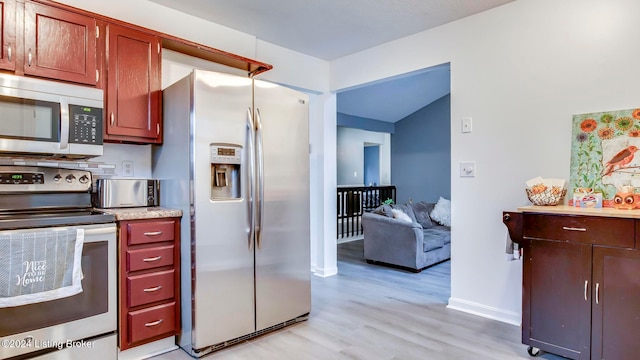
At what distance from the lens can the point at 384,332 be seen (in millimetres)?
2576

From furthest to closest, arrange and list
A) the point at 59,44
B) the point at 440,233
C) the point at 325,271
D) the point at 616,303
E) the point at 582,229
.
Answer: the point at 440,233
the point at 325,271
the point at 59,44
the point at 582,229
the point at 616,303

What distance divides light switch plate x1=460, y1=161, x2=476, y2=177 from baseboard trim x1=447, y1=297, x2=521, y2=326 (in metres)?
1.08

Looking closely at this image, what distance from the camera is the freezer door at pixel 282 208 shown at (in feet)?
8.26

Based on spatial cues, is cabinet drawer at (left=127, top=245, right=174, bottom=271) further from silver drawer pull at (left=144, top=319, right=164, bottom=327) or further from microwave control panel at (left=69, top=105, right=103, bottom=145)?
microwave control panel at (left=69, top=105, right=103, bottom=145)

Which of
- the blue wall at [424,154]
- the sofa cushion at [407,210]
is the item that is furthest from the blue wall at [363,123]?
the sofa cushion at [407,210]

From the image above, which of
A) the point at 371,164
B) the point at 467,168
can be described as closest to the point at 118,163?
the point at 467,168

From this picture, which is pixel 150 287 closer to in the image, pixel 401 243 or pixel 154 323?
pixel 154 323

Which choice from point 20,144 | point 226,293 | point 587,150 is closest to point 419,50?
point 587,150

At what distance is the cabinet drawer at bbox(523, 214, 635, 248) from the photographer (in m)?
1.89

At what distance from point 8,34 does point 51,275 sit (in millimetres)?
1359

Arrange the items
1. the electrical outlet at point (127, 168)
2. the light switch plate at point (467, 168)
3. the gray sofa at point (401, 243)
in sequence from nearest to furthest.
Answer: the electrical outlet at point (127, 168) → the light switch plate at point (467, 168) → the gray sofa at point (401, 243)

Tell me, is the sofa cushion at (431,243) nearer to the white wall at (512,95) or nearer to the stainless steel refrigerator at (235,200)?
the white wall at (512,95)

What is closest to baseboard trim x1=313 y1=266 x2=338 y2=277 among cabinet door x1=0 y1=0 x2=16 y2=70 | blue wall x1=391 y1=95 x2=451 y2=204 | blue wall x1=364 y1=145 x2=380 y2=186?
cabinet door x1=0 y1=0 x2=16 y2=70

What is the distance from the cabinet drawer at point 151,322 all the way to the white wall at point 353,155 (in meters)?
7.00
